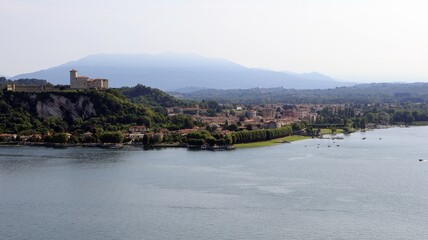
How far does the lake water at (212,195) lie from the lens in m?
9.87

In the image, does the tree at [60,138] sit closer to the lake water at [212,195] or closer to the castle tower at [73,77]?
the lake water at [212,195]

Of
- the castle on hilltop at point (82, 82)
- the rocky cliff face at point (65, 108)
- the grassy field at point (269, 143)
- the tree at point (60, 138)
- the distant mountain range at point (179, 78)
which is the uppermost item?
the distant mountain range at point (179, 78)

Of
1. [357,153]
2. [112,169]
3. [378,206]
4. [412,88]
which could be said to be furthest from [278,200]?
[412,88]

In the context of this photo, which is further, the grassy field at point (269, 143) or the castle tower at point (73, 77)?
the castle tower at point (73, 77)

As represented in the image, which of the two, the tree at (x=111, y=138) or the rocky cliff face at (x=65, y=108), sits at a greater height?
the rocky cliff face at (x=65, y=108)

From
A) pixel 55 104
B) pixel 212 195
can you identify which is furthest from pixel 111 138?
pixel 212 195

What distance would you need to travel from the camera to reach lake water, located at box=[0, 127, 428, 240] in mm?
9867

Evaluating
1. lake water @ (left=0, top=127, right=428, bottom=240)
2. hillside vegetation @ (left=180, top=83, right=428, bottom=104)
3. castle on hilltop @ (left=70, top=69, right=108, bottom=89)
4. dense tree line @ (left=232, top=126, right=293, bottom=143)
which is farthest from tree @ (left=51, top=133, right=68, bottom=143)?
hillside vegetation @ (left=180, top=83, right=428, bottom=104)

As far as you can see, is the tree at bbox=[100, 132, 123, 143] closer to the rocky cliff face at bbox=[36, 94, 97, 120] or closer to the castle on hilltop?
the rocky cliff face at bbox=[36, 94, 97, 120]

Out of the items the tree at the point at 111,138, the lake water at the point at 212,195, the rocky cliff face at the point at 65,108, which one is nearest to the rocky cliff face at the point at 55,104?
the rocky cliff face at the point at 65,108

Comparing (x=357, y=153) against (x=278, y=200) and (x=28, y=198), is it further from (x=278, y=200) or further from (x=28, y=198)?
(x=28, y=198)

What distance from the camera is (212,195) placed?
40.2 ft

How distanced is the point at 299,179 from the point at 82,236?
5.73m

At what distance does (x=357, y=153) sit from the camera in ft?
64.0
